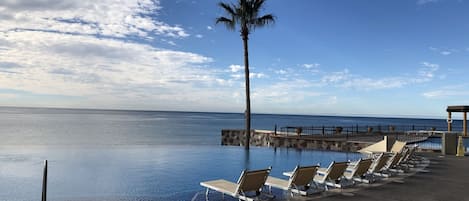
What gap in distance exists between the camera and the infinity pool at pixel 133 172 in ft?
29.4

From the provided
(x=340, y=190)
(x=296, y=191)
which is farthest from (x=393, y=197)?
(x=296, y=191)

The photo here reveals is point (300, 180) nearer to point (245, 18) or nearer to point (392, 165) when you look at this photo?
point (392, 165)

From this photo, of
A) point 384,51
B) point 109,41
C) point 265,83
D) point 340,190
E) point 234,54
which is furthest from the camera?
point 265,83

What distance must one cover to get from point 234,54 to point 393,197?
2226 centimetres

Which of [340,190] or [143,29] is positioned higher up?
[143,29]

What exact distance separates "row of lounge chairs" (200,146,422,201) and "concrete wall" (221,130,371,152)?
33.2 ft

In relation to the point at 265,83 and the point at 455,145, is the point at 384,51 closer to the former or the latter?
the point at 265,83

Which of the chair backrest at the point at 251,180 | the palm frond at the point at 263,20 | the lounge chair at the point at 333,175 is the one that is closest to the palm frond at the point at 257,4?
the palm frond at the point at 263,20

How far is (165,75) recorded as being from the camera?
33344 millimetres

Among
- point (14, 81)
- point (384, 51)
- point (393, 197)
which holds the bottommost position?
point (393, 197)

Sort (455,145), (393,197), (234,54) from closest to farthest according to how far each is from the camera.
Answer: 1. (393,197)
2. (455,145)
3. (234,54)

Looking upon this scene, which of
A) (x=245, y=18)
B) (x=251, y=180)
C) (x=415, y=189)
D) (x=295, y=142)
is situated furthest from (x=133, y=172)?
(x=295, y=142)

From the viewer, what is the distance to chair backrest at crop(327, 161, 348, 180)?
7.14 metres

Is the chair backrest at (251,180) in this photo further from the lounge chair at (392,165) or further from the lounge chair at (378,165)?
the lounge chair at (392,165)
